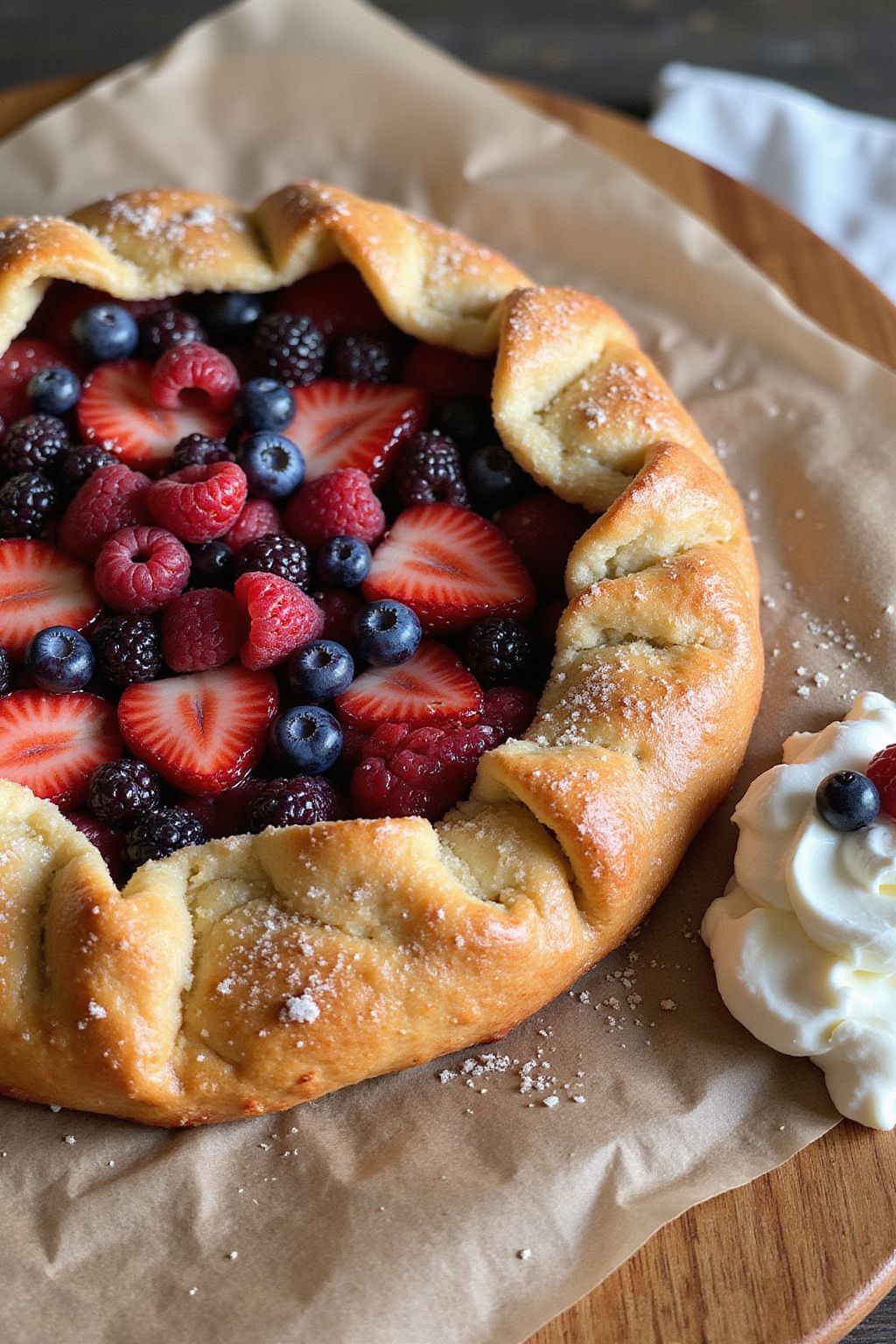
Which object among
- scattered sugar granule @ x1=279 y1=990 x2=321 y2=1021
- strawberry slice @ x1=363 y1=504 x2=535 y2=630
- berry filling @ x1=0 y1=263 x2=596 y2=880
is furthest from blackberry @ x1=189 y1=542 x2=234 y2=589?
scattered sugar granule @ x1=279 y1=990 x2=321 y2=1021

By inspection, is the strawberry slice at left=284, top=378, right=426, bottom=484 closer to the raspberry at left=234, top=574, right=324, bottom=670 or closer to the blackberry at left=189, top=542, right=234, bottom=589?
the blackberry at left=189, top=542, right=234, bottom=589

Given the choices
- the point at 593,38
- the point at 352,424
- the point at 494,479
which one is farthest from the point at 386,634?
the point at 593,38

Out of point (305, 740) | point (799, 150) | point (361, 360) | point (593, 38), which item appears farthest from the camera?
point (593, 38)

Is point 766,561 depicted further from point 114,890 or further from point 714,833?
point 114,890

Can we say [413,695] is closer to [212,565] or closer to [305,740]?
[305,740]

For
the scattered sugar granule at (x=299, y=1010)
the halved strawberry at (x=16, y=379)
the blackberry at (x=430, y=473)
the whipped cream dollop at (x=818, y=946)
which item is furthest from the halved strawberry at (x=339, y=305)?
the scattered sugar granule at (x=299, y=1010)
